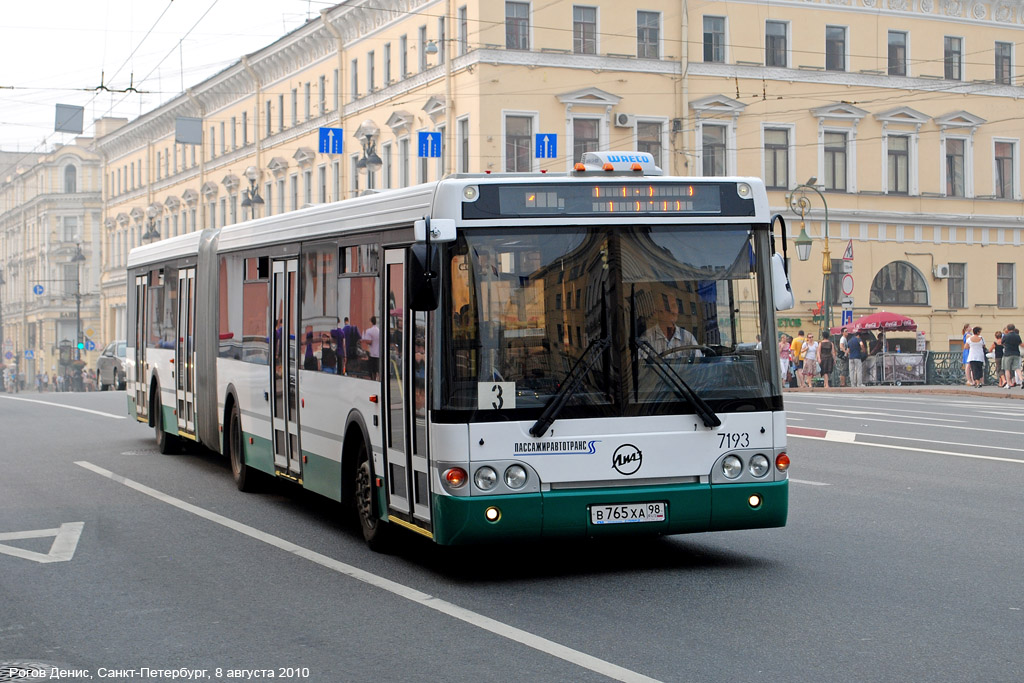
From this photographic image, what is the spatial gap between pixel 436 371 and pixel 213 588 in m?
1.91

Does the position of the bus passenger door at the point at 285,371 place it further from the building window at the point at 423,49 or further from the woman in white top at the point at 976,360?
the building window at the point at 423,49

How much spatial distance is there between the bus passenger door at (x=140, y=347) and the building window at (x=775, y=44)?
34111 millimetres

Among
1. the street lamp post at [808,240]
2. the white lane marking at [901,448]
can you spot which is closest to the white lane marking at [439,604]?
the white lane marking at [901,448]

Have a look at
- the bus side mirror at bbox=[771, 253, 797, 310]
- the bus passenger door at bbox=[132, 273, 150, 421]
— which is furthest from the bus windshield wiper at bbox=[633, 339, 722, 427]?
the bus passenger door at bbox=[132, 273, 150, 421]

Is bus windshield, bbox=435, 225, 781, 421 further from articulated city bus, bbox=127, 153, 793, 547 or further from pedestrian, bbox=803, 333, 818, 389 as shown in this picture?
pedestrian, bbox=803, 333, 818, 389

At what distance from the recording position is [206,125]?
69.8 metres

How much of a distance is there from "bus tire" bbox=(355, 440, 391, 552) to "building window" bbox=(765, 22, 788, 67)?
1638 inches

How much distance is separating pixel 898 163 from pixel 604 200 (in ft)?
148

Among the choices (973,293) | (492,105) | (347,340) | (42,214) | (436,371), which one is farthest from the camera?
(42,214)

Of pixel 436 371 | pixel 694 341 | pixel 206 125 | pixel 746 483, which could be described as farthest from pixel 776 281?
pixel 206 125

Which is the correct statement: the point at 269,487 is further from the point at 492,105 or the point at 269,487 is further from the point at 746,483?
the point at 492,105

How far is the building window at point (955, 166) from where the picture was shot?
5250 cm

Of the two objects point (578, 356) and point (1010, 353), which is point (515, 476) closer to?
point (578, 356)

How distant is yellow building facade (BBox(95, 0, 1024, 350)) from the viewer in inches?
1801
